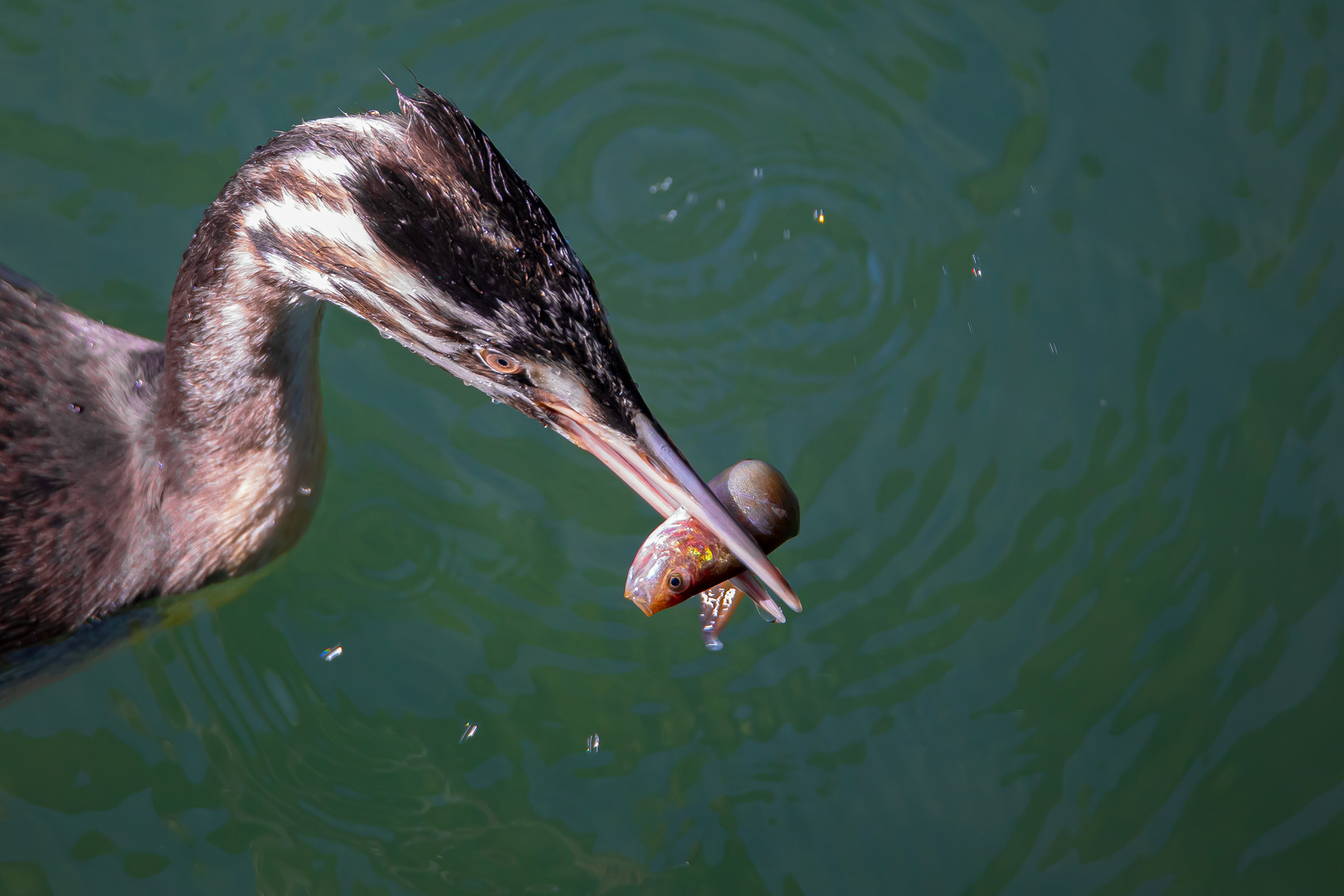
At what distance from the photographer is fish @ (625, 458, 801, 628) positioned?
2.33 metres

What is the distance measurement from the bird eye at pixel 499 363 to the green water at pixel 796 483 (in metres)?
1.70

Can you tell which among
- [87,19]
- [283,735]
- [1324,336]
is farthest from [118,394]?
[1324,336]

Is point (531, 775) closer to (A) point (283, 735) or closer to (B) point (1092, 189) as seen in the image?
(A) point (283, 735)

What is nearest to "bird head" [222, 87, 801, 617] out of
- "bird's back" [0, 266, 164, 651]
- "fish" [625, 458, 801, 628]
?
"fish" [625, 458, 801, 628]

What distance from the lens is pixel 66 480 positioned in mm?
2783

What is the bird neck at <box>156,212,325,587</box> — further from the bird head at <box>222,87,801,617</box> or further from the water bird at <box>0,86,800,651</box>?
the bird head at <box>222,87,801,617</box>

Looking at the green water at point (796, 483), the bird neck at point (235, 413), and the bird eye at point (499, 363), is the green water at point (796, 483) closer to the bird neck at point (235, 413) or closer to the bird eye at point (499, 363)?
the bird neck at point (235, 413)

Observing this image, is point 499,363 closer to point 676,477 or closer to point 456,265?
point 456,265

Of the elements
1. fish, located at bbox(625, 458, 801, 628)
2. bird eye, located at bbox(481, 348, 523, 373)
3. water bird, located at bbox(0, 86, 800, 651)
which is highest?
water bird, located at bbox(0, 86, 800, 651)

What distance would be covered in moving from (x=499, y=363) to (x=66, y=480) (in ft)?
4.76

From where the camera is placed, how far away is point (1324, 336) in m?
4.07

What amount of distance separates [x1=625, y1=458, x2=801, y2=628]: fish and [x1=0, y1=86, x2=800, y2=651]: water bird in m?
0.13

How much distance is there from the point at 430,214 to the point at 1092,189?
325 cm

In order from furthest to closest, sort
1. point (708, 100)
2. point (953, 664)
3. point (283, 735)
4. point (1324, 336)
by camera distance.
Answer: point (708, 100)
point (1324, 336)
point (953, 664)
point (283, 735)
